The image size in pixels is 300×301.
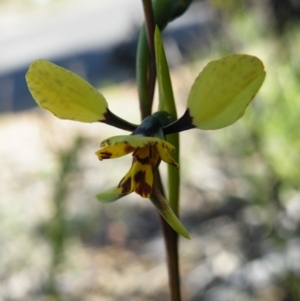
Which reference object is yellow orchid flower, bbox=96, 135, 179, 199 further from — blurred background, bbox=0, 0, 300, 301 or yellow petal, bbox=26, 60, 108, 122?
blurred background, bbox=0, 0, 300, 301

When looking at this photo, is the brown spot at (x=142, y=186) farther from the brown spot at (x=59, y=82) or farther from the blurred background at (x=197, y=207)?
the blurred background at (x=197, y=207)

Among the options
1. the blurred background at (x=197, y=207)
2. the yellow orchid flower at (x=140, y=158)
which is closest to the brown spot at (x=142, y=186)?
the yellow orchid flower at (x=140, y=158)

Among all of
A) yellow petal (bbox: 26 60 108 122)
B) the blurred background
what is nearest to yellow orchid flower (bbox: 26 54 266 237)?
yellow petal (bbox: 26 60 108 122)

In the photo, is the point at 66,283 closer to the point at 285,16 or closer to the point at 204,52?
the point at 204,52

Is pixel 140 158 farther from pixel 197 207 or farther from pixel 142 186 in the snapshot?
pixel 197 207

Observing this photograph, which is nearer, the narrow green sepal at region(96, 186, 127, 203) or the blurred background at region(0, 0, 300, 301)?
the narrow green sepal at region(96, 186, 127, 203)

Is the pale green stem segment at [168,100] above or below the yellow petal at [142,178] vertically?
above

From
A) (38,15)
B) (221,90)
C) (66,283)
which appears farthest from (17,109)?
(221,90)
